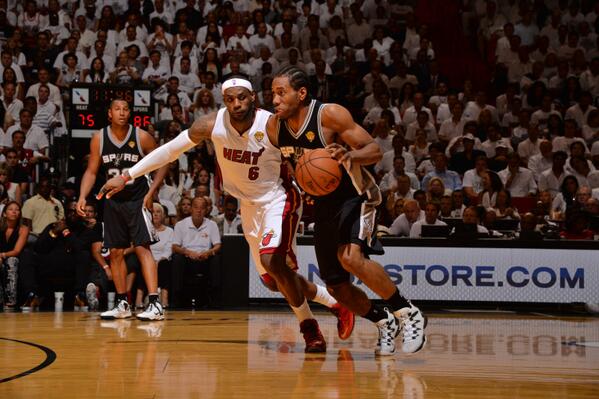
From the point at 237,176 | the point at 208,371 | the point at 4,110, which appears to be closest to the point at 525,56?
the point at 4,110

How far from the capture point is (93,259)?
11.0m

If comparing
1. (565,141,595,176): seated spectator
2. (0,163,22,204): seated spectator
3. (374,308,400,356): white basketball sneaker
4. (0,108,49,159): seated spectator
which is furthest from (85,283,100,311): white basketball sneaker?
(565,141,595,176): seated spectator

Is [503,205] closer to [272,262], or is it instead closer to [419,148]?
[419,148]

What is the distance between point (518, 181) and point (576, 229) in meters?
2.63

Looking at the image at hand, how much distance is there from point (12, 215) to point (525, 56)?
10169 mm

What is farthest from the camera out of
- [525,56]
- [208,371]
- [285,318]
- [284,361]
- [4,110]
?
Result: [525,56]

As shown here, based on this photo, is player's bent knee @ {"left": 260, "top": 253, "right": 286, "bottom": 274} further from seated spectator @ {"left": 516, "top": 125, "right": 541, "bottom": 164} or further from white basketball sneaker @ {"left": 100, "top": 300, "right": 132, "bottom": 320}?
seated spectator @ {"left": 516, "top": 125, "right": 541, "bottom": 164}

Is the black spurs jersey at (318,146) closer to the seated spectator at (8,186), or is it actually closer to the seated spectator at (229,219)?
the seated spectator at (229,219)

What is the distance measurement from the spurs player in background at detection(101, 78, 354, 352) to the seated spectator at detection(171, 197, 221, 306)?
4367 mm

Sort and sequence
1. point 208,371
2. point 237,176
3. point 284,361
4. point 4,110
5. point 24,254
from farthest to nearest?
point 4,110 → point 24,254 → point 237,176 → point 284,361 → point 208,371

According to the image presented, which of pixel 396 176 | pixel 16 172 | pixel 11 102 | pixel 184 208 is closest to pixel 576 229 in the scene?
pixel 396 176

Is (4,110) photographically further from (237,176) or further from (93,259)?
(237,176)

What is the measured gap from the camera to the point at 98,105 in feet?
42.0

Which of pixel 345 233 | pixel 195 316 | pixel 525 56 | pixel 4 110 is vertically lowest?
pixel 195 316
